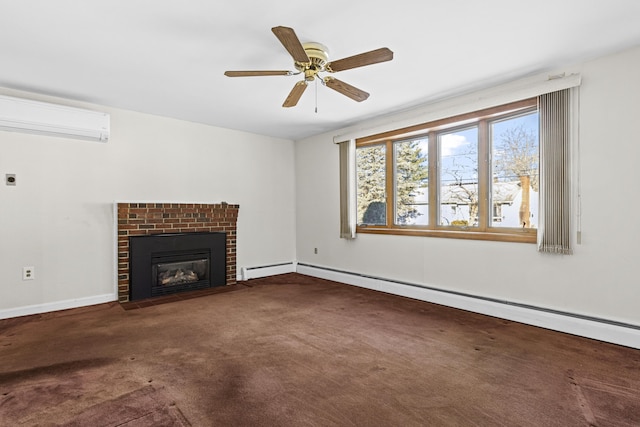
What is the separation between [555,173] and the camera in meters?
3.03

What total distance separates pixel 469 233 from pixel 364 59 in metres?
2.38

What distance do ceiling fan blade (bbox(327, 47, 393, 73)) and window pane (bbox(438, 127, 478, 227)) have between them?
2025 millimetres

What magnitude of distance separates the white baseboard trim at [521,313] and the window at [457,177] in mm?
683

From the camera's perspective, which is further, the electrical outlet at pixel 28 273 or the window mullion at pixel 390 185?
the window mullion at pixel 390 185

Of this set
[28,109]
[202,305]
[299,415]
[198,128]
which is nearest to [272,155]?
[198,128]

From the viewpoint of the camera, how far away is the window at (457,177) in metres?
3.37

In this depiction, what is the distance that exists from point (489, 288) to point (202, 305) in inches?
127

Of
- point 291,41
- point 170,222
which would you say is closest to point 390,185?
point 291,41

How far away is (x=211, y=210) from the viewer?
194 inches

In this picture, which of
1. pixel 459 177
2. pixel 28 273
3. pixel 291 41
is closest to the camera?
pixel 291 41

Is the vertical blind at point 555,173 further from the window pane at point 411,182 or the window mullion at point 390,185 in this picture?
the window mullion at point 390,185

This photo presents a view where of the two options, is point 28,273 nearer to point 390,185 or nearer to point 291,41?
point 291,41

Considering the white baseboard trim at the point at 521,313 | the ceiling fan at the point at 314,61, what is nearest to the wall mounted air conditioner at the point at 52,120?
the ceiling fan at the point at 314,61

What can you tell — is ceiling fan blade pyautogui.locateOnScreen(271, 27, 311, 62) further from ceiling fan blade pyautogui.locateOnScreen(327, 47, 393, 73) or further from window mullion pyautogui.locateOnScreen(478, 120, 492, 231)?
window mullion pyautogui.locateOnScreen(478, 120, 492, 231)
